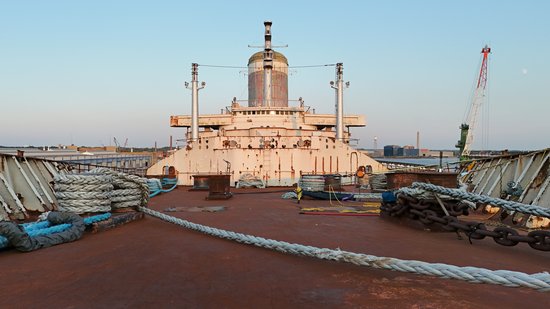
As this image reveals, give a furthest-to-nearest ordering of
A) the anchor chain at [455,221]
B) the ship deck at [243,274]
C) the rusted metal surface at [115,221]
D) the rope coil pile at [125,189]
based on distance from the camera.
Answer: the rope coil pile at [125,189], the rusted metal surface at [115,221], the anchor chain at [455,221], the ship deck at [243,274]

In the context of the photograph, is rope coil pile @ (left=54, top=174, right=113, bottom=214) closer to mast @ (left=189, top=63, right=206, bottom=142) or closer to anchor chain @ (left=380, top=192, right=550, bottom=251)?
anchor chain @ (left=380, top=192, right=550, bottom=251)

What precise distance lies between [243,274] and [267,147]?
1325cm

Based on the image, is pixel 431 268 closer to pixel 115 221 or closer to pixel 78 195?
pixel 115 221

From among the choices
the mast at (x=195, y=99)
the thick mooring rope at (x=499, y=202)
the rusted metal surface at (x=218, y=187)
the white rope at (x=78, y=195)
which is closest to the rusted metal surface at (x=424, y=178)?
the thick mooring rope at (x=499, y=202)

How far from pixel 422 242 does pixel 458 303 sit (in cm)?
180

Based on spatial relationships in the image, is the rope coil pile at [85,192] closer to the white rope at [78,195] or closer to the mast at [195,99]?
the white rope at [78,195]

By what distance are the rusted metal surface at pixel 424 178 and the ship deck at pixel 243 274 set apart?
58.4 inches

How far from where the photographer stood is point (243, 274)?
2.78 meters

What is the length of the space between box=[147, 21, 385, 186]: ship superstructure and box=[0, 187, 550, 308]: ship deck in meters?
9.92

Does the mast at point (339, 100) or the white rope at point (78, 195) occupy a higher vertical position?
the mast at point (339, 100)

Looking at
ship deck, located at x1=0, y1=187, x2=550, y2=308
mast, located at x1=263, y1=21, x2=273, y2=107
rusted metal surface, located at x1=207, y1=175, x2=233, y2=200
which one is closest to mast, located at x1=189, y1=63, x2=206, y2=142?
mast, located at x1=263, y1=21, x2=273, y2=107

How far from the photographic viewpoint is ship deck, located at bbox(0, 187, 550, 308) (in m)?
2.23

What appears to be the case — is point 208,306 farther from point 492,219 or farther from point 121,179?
point 492,219

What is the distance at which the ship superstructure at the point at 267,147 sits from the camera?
1582 cm
